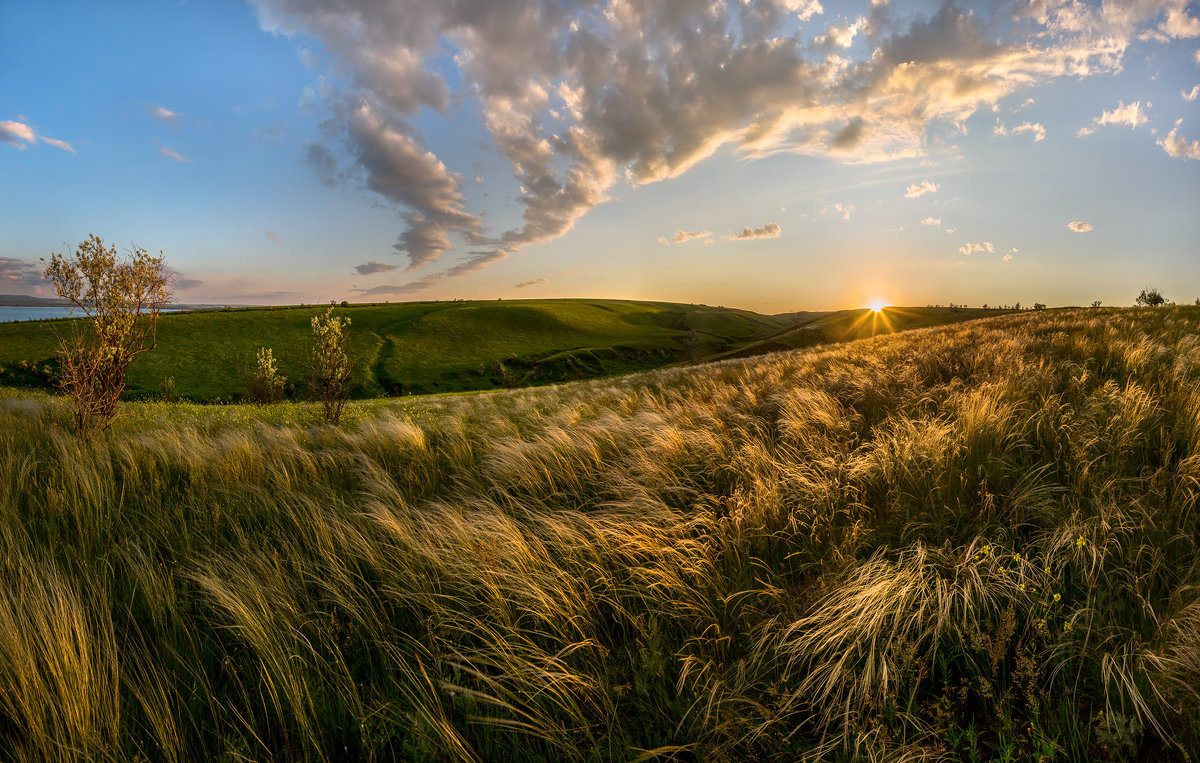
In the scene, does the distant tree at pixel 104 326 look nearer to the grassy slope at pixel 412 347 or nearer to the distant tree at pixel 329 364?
the distant tree at pixel 329 364

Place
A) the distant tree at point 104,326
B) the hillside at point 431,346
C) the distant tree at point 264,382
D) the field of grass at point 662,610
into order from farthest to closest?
the hillside at point 431,346
the distant tree at point 264,382
the distant tree at point 104,326
the field of grass at point 662,610

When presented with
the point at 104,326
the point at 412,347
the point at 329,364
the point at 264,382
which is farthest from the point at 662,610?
the point at 412,347

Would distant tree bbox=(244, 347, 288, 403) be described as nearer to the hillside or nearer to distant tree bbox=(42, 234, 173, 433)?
the hillside

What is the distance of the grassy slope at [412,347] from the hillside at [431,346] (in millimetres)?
178

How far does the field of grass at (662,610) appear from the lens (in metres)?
1.49

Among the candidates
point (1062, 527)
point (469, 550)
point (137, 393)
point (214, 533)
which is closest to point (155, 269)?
point (214, 533)

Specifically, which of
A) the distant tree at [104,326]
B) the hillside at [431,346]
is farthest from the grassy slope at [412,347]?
the distant tree at [104,326]

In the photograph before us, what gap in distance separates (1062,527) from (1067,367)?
15.7ft

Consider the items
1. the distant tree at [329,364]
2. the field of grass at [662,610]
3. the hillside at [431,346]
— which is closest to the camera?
the field of grass at [662,610]

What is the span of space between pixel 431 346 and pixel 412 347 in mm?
3186

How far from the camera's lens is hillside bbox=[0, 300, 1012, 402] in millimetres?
54312

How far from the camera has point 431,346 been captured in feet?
250

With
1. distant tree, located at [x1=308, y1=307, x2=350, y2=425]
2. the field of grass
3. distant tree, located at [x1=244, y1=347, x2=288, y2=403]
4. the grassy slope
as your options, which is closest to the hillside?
the grassy slope

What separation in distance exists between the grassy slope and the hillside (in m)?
0.18
